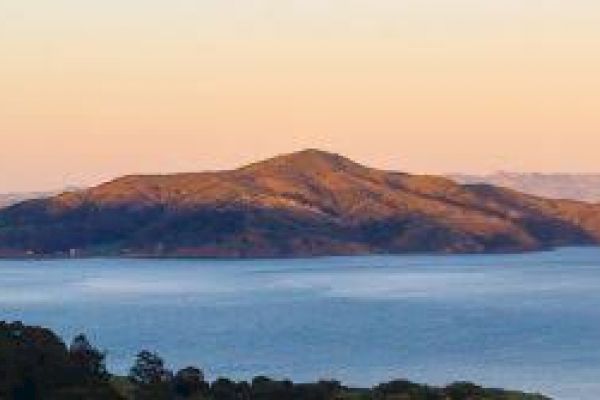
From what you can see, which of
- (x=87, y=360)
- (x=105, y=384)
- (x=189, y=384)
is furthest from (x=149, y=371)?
(x=105, y=384)

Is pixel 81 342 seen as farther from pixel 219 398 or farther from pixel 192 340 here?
pixel 192 340

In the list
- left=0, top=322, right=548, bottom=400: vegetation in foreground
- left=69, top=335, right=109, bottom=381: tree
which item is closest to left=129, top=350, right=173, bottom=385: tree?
left=0, top=322, right=548, bottom=400: vegetation in foreground

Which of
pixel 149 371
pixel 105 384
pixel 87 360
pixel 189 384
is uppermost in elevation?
pixel 87 360

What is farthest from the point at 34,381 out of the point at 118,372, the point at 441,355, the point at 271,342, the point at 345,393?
the point at 271,342

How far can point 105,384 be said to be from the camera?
77.9 meters

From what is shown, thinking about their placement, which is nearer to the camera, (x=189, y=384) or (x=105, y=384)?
(x=105, y=384)

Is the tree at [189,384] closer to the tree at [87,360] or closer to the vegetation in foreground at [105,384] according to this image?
the vegetation in foreground at [105,384]

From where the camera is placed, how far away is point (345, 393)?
90.0 meters

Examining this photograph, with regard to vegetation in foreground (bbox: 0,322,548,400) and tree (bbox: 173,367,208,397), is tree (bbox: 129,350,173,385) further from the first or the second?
tree (bbox: 173,367,208,397)

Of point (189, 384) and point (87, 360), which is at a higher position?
point (87, 360)

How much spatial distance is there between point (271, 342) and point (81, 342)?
11072cm

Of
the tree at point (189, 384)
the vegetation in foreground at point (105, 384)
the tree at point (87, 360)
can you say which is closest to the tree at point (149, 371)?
the vegetation in foreground at point (105, 384)

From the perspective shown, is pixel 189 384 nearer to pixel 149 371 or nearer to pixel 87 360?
pixel 149 371

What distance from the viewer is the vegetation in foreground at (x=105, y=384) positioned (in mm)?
76562
